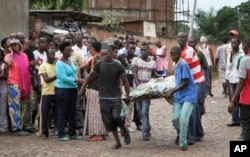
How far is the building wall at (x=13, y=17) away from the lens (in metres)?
14.5

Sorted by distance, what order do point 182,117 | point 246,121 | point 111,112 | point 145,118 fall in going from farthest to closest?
point 145,118
point 111,112
point 182,117
point 246,121

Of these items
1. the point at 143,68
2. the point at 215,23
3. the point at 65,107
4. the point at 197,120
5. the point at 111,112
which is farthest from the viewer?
the point at 215,23

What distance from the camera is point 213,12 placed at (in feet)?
188

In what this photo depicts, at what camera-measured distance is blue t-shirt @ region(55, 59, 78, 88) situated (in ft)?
32.3

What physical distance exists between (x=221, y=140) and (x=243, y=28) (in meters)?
53.5

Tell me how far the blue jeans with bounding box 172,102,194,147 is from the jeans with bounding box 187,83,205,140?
47 cm

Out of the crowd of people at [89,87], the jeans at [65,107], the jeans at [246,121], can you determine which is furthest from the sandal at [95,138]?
the jeans at [246,121]

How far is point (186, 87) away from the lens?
8.82 meters

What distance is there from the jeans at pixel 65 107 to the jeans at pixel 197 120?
222cm

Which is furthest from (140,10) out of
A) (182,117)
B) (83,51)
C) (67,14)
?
(182,117)

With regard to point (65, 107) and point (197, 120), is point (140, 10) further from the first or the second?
point (197, 120)

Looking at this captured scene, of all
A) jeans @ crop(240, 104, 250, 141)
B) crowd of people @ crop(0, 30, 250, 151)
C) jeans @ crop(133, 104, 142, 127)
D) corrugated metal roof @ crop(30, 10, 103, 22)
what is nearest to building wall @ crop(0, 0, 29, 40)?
corrugated metal roof @ crop(30, 10, 103, 22)

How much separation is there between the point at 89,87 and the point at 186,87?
2.18 meters

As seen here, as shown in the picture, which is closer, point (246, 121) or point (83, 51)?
point (246, 121)
